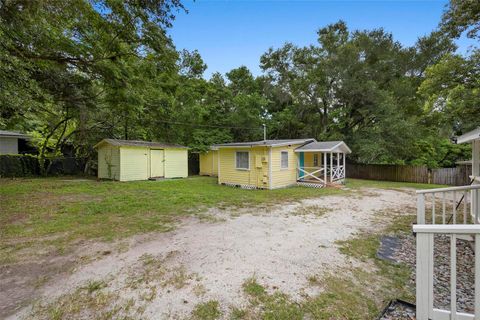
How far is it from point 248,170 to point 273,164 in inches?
55.6

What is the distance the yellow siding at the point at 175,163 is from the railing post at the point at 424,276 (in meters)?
14.9

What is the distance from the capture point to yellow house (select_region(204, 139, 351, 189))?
1137 cm

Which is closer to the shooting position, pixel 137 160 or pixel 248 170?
pixel 248 170

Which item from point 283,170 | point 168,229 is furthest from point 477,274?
point 283,170

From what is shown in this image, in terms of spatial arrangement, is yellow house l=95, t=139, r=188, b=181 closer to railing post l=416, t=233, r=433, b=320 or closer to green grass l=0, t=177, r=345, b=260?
green grass l=0, t=177, r=345, b=260

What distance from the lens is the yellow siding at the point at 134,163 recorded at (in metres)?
13.5

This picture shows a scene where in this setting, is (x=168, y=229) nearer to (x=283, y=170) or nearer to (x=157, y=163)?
(x=283, y=170)

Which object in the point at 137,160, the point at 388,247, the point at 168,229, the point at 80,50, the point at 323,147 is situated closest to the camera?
the point at 388,247

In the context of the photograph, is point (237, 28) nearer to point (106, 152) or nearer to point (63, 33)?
point (63, 33)

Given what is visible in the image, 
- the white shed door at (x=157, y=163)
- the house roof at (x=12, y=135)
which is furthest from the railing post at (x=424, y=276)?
the house roof at (x=12, y=135)

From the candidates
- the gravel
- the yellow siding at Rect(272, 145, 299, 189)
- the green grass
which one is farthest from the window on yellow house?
the gravel

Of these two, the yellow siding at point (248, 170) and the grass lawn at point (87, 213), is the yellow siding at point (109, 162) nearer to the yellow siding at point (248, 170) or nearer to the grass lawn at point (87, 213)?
the grass lawn at point (87, 213)

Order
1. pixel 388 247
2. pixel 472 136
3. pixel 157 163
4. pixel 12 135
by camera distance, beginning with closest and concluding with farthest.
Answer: pixel 388 247
pixel 472 136
pixel 157 163
pixel 12 135

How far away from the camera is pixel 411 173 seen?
47.6 feet
